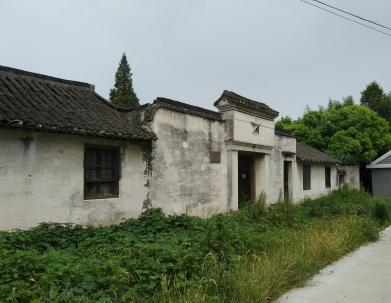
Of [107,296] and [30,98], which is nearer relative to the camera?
[107,296]

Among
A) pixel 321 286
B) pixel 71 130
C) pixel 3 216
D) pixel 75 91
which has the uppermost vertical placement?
pixel 75 91

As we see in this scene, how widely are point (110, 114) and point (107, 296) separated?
6016 millimetres

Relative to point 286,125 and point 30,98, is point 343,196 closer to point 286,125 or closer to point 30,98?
point 286,125

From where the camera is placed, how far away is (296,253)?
6.75 m

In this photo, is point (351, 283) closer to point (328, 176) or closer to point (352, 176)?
point (328, 176)

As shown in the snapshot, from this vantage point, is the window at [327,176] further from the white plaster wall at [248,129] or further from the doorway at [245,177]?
the doorway at [245,177]

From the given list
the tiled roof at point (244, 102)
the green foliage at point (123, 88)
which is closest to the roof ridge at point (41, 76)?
the tiled roof at point (244, 102)

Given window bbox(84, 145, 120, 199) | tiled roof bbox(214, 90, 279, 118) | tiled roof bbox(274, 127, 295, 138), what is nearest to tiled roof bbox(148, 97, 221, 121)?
tiled roof bbox(214, 90, 279, 118)

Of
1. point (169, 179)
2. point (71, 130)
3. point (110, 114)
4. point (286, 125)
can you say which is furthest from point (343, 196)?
point (71, 130)

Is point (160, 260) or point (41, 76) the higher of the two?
point (41, 76)

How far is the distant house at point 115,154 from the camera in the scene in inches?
281

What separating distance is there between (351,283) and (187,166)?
5432 mm

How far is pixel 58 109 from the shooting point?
321 inches

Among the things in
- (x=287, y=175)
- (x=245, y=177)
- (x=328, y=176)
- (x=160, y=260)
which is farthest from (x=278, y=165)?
(x=160, y=260)
